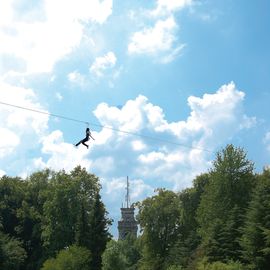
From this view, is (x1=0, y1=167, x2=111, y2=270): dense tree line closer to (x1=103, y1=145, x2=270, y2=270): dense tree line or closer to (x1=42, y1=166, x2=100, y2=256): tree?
(x1=42, y1=166, x2=100, y2=256): tree

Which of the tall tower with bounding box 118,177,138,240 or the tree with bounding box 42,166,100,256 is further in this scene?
the tall tower with bounding box 118,177,138,240

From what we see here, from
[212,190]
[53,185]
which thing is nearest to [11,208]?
[53,185]

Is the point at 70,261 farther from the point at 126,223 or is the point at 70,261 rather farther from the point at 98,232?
the point at 126,223

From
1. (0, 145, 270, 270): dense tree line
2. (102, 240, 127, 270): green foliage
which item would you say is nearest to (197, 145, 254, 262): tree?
(0, 145, 270, 270): dense tree line

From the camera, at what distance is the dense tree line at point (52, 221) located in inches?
2438

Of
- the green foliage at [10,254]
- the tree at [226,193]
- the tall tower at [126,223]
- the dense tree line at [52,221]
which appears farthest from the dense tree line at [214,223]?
the tall tower at [126,223]

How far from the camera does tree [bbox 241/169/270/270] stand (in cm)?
4181

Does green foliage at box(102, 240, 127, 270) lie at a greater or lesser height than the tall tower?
lesser

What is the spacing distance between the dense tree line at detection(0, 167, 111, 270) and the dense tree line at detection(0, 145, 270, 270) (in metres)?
0.12

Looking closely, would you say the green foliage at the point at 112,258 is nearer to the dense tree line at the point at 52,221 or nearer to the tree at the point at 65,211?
the dense tree line at the point at 52,221

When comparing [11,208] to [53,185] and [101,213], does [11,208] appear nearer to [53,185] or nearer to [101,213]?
[53,185]

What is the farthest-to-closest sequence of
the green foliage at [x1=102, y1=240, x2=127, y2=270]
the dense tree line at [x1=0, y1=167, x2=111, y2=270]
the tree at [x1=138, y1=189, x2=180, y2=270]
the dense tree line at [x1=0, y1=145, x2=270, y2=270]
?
the tree at [x1=138, y1=189, x2=180, y2=270], the dense tree line at [x1=0, y1=167, x2=111, y2=270], the green foliage at [x1=102, y1=240, x2=127, y2=270], the dense tree line at [x1=0, y1=145, x2=270, y2=270]

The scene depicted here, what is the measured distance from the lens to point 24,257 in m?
67.2

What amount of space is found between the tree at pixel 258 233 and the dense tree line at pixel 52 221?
18283 mm
